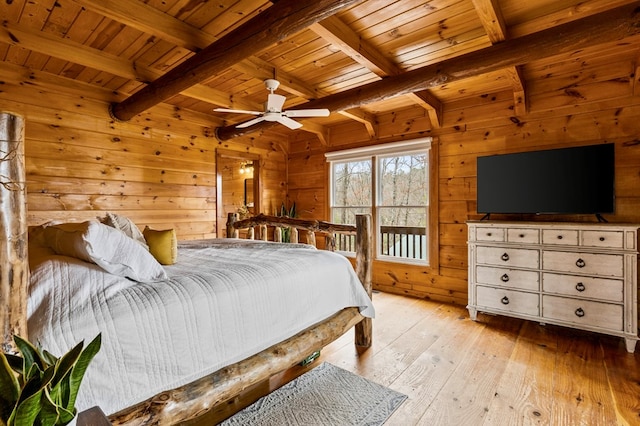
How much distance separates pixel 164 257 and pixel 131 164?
2.48 metres

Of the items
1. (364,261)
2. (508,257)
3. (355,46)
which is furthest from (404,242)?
(355,46)

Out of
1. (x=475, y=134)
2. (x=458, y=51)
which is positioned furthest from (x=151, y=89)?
(x=475, y=134)

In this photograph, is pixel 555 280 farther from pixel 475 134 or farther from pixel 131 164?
pixel 131 164

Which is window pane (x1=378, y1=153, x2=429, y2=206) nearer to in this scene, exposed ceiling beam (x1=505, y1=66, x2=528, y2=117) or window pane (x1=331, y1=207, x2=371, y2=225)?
window pane (x1=331, y1=207, x2=371, y2=225)

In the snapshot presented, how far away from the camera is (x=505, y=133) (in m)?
3.57

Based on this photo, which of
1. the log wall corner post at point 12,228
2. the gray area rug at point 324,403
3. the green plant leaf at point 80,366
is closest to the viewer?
the green plant leaf at point 80,366

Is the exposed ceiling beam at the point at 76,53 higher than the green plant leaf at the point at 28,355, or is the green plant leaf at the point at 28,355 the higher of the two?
the exposed ceiling beam at the point at 76,53

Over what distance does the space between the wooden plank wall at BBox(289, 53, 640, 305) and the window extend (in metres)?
0.18

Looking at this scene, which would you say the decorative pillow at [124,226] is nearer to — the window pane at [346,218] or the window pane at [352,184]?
the window pane at [346,218]

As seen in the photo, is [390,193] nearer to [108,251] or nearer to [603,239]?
[603,239]

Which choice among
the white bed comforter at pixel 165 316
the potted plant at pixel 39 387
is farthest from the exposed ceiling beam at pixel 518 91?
the potted plant at pixel 39 387

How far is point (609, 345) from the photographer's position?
2.68 metres

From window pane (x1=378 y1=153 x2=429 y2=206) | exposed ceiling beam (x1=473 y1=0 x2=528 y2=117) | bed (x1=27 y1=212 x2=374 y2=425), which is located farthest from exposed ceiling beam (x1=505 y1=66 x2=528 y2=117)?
bed (x1=27 y1=212 x2=374 y2=425)

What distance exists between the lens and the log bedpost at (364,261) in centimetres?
264
